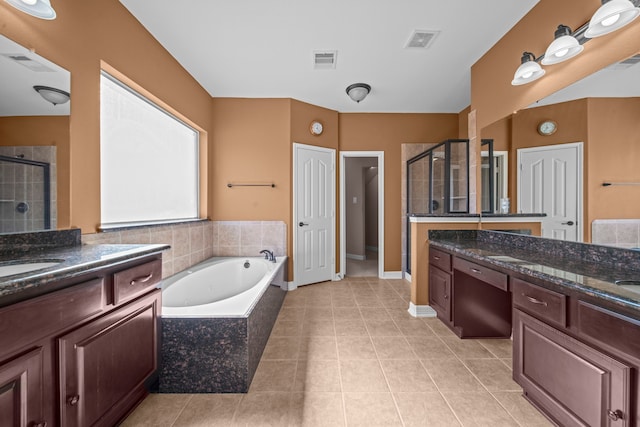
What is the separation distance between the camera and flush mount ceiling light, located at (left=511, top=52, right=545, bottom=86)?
175cm

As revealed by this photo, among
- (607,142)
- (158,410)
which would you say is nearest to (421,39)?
(607,142)

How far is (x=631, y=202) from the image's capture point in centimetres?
129

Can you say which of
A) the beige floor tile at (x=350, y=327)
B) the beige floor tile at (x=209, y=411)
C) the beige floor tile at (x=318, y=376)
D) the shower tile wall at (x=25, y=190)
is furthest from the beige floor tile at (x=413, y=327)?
the shower tile wall at (x=25, y=190)

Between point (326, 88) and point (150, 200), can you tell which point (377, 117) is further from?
point (150, 200)

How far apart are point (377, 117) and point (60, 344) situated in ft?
13.4

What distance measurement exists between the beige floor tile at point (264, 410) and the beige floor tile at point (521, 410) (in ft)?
3.97

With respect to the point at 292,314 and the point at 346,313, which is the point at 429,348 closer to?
the point at 346,313

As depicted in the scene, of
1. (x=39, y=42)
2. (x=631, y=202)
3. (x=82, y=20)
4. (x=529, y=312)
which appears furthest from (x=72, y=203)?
(x=631, y=202)

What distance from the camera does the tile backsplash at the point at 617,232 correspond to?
1.30 meters

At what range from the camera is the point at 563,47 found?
1.47 metres

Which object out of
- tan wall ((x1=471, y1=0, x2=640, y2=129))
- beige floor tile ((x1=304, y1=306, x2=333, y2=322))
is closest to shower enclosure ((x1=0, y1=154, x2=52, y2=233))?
beige floor tile ((x1=304, y1=306, x2=333, y2=322))

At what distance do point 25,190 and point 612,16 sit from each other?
301cm

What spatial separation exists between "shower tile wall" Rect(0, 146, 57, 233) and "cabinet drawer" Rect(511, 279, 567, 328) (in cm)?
255

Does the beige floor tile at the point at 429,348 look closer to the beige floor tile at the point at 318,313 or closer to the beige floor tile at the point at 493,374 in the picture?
the beige floor tile at the point at 493,374
